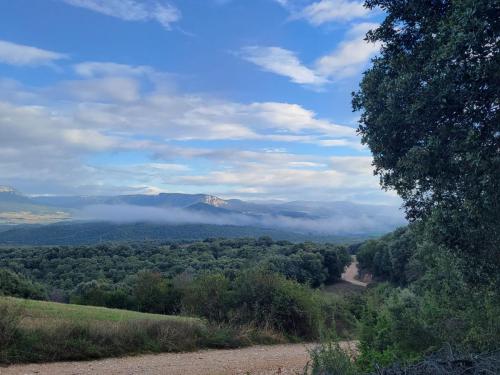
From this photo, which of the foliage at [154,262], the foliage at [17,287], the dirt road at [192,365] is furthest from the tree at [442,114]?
the foliage at [17,287]

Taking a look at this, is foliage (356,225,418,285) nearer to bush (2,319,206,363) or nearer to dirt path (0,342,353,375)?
dirt path (0,342,353,375)

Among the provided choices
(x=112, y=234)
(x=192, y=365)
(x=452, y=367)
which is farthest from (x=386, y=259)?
(x=112, y=234)

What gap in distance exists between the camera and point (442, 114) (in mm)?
6355

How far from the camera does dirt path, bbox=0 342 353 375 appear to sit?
41.7 feet

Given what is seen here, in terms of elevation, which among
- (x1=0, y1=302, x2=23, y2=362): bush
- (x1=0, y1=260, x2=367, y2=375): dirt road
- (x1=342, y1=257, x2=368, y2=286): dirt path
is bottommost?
(x1=342, y1=257, x2=368, y2=286): dirt path

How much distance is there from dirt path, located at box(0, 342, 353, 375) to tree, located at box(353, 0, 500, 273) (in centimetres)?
635

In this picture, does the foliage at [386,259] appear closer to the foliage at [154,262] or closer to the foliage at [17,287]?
the foliage at [154,262]

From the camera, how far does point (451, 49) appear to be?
5762 mm

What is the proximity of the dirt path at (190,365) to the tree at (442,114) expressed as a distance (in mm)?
6353

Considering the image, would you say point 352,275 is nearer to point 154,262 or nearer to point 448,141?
point 154,262

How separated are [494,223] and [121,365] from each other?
37.6ft

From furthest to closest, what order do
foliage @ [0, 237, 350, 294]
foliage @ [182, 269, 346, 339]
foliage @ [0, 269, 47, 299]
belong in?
foliage @ [0, 237, 350, 294]
foliage @ [0, 269, 47, 299]
foliage @ [182, 269, 346, 339]

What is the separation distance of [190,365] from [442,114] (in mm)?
11364

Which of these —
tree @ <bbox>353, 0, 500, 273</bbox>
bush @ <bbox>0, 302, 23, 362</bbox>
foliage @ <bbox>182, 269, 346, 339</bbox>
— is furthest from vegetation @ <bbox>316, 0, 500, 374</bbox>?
foliage @ <bbox>182, 269, 346, 339</bbox>
